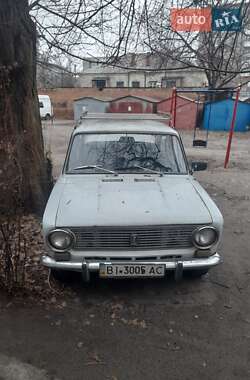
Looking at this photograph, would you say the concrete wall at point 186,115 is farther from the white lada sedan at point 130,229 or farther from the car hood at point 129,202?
the white lada sedan at point 130,229

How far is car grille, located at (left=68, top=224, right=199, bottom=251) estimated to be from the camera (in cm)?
298

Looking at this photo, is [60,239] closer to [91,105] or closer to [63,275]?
[63,275]

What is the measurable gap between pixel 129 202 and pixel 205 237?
31.7 inches

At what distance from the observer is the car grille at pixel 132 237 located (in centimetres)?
298

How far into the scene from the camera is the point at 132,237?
3.00m

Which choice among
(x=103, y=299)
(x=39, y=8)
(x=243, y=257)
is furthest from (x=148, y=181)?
(x=39, y=8)

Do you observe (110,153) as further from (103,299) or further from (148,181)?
(103,299)

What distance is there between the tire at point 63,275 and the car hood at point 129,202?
64 centimetres

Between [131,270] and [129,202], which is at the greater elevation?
[129,202]

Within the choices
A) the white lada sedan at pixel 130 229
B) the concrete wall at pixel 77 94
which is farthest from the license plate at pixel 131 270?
the concrete wall at pixel 77 94

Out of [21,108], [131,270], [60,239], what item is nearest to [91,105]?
[21,108]

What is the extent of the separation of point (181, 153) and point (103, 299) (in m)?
2.08

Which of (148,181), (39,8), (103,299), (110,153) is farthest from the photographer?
(39,8)

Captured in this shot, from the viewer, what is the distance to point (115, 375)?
7.99 feet
